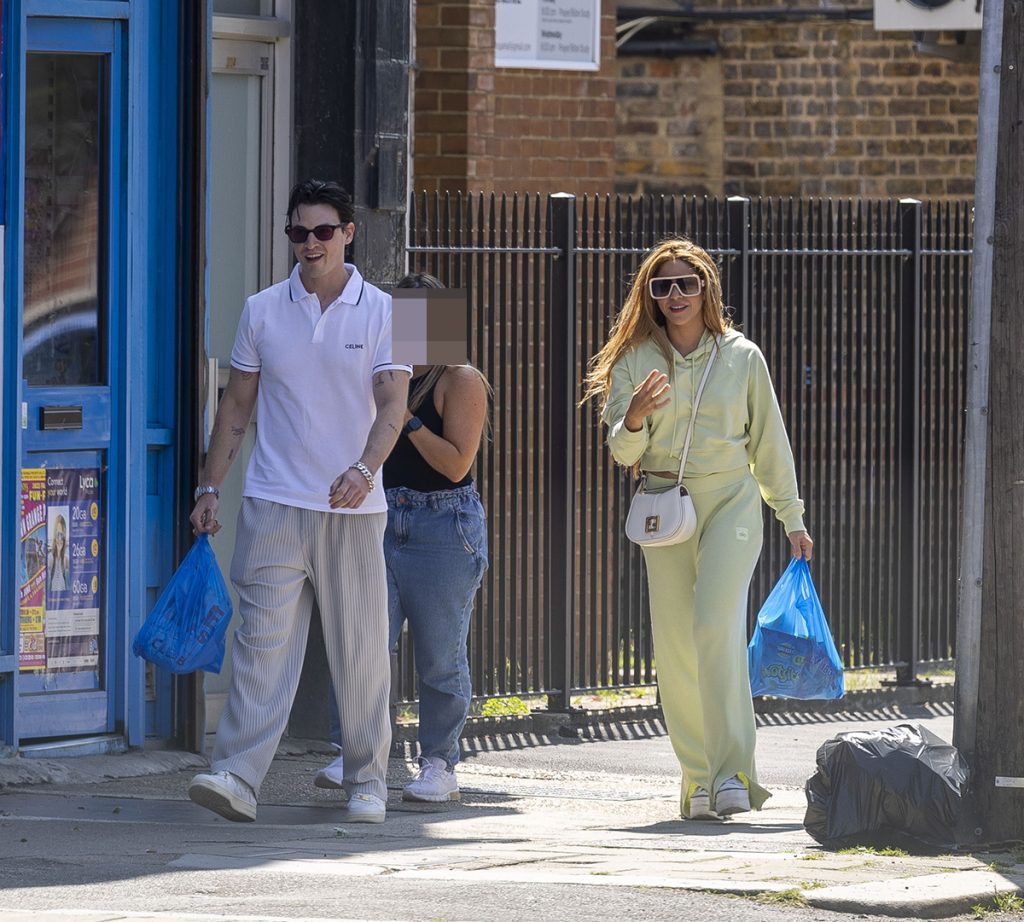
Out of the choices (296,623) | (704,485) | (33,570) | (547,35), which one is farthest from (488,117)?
(296,623)

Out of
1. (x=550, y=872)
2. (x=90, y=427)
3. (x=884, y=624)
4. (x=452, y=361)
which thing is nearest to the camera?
(x=550, y=872)

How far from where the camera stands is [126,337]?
8.17 metres

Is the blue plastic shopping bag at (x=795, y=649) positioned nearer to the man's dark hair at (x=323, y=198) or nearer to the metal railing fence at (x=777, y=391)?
the man's dark hair at (x=323, y=198)

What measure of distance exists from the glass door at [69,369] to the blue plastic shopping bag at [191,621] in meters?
1.04

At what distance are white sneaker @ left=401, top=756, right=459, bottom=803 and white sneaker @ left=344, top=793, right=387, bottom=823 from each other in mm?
459

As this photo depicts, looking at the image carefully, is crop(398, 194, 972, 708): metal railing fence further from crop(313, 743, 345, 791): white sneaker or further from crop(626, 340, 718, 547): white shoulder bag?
crop(626, 340, 718, 547): white shoulder bag

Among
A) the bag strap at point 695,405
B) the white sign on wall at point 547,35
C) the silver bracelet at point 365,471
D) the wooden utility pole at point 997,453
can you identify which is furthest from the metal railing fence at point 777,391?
the wooden utility pole at point 997,453

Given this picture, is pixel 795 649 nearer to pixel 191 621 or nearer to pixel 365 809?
pixel 365 809

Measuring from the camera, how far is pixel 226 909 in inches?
219

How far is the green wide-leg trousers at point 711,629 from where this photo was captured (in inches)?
291

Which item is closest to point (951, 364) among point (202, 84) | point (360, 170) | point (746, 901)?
point (360, 170)

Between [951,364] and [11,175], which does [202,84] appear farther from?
[951,364]

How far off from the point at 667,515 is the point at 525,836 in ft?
3.69

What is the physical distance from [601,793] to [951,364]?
155 inches
